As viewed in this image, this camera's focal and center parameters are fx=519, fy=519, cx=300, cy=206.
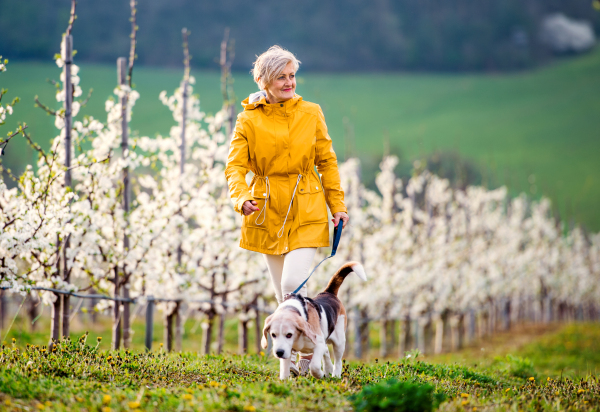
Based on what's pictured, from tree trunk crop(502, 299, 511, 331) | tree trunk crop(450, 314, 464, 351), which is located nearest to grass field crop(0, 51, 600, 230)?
tree trunk crop(502, 299, 511, 331)

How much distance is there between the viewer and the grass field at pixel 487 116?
6862 centimetres

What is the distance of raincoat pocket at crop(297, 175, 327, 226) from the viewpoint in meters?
4.64

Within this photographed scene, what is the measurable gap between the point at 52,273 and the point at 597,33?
11830 cm

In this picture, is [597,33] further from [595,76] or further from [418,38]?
[418,38]

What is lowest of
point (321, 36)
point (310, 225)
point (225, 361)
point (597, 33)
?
point (225, 361)

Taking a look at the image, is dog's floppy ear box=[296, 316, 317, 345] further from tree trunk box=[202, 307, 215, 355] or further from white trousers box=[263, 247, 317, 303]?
tree trunk box=[202, 307, 215, 355]

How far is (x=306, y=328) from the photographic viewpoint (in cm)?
404

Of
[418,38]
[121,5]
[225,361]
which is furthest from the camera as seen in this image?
[418,38]

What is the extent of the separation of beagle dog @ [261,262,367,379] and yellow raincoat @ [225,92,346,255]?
0.54m

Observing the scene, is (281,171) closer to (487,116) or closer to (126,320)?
(126,320)

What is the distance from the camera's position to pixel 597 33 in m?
102

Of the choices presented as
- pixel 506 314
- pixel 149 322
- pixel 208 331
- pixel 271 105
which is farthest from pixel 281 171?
pixel 506 314

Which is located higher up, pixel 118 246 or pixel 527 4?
pixel 527 4

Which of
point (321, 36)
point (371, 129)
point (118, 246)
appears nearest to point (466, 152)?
point (371, 129)
